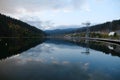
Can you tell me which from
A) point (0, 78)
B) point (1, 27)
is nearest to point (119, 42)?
point (0, 78)

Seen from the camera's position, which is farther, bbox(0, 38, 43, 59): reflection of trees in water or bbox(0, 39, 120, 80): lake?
bbox(0, 38, 43, 59): reflection of trees in water

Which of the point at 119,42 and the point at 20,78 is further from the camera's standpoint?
the point at 119,42

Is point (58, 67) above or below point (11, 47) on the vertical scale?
above

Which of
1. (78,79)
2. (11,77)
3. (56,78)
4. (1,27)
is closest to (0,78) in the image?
(11,77)

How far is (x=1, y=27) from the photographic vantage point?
5039 inches

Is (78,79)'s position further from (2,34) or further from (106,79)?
(2,34)

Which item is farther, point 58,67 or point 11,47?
point 11,47

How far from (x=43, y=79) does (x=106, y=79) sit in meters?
4.76

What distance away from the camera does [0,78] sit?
16859 mm

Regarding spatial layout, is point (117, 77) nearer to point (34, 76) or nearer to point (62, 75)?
point (62, 75)

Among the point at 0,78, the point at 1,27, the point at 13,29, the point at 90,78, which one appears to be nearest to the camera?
the point at 0,78

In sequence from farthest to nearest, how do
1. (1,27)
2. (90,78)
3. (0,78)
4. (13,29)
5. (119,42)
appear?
(13,29), (1,27), (119,42), (90,78), (0,78)

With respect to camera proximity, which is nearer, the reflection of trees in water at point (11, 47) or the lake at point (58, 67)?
the lake at point (58, 67)

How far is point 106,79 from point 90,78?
1203 mm
